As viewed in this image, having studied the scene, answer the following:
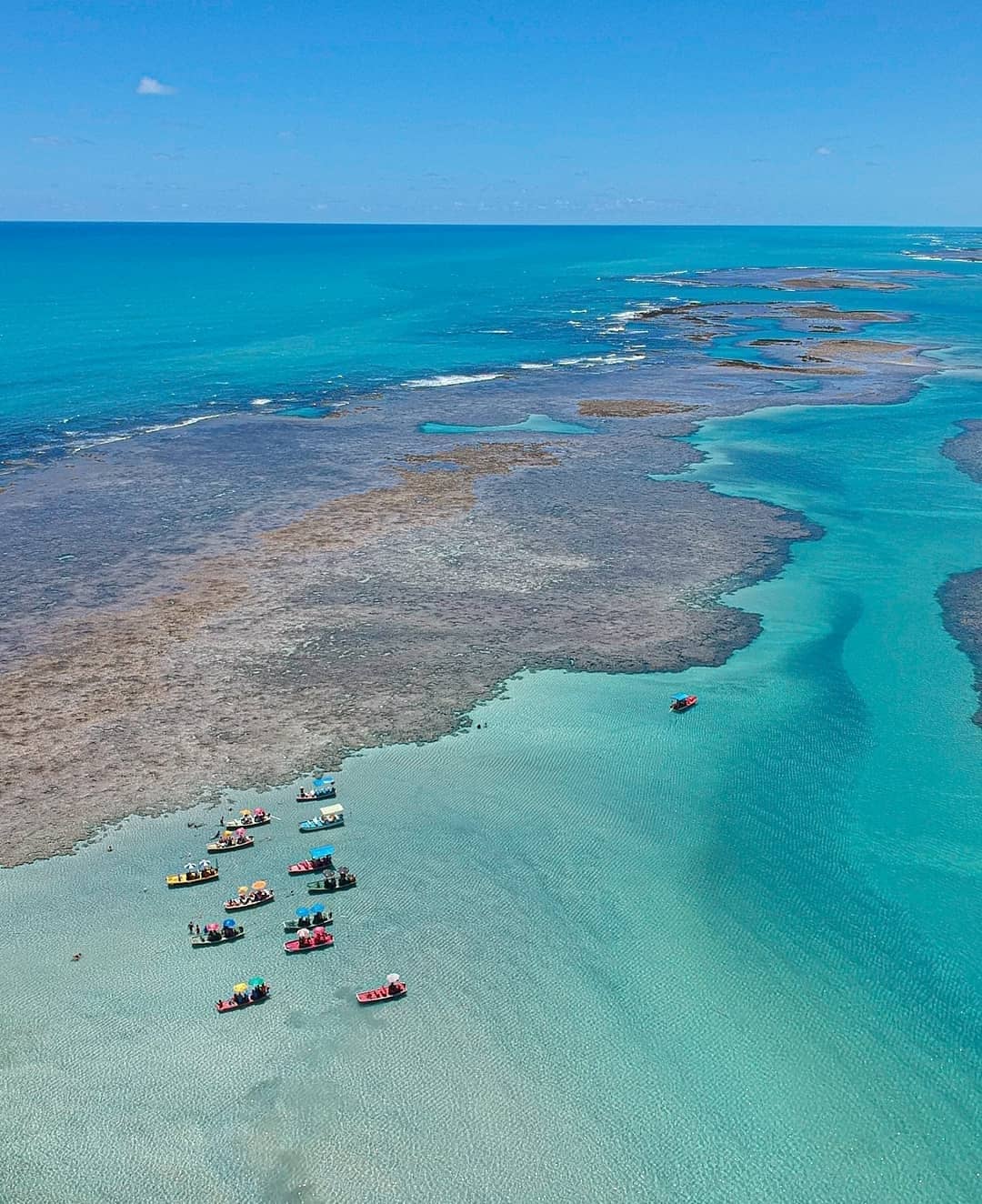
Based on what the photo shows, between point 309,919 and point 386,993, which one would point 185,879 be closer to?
point 309,919

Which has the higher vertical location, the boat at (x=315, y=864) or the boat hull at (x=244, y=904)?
the boat at (x=315, y=864)

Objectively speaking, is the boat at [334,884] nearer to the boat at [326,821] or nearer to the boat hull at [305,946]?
the boat hull at [305,946]

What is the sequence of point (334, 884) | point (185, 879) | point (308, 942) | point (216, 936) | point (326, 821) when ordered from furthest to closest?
point (326, 821)
point (185, 879)
point (334, 884)
point (216, 936)
point (308, 942)

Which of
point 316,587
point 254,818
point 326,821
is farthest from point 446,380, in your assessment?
point 326,821

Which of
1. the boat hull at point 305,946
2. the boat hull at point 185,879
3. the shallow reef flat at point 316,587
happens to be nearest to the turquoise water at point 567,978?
the boat hull at point 305,946

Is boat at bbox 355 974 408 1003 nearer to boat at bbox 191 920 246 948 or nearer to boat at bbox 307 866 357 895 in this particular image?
boat at bbox 307 866 357 895

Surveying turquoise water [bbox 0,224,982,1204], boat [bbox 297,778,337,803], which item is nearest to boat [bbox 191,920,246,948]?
turquoise water [bbox 0,224,982,1204]
